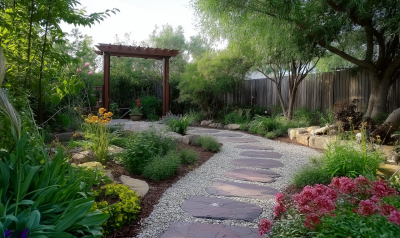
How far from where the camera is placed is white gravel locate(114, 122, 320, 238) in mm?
2738

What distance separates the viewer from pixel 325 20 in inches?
282

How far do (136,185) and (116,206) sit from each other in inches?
40.5

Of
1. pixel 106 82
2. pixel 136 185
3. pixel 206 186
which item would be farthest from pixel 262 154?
pixel 106 82

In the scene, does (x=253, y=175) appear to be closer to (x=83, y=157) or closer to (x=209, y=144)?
(x=209, y=144)

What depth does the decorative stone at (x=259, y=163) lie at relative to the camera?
5016mm

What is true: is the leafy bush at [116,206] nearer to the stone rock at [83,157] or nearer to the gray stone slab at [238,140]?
the stone rock at [83,157]

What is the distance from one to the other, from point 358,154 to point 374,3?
4.28m

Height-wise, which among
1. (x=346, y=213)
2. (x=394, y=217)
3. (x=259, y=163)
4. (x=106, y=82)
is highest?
(x=106, y=82)

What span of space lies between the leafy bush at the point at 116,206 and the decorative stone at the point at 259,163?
2607mm

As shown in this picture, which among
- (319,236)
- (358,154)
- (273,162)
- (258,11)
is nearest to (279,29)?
(258,11)

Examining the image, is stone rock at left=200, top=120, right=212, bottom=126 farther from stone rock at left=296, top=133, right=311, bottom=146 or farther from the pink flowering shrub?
the pink flowering shrub

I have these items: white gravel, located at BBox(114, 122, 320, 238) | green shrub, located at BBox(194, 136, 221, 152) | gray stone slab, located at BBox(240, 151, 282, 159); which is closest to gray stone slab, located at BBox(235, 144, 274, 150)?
white gravel, located at BBox(114, 122, 320, 238)

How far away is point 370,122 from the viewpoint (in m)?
6.59

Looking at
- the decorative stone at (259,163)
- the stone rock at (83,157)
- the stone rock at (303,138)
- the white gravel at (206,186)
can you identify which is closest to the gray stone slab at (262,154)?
the white gravel at (206,186)
